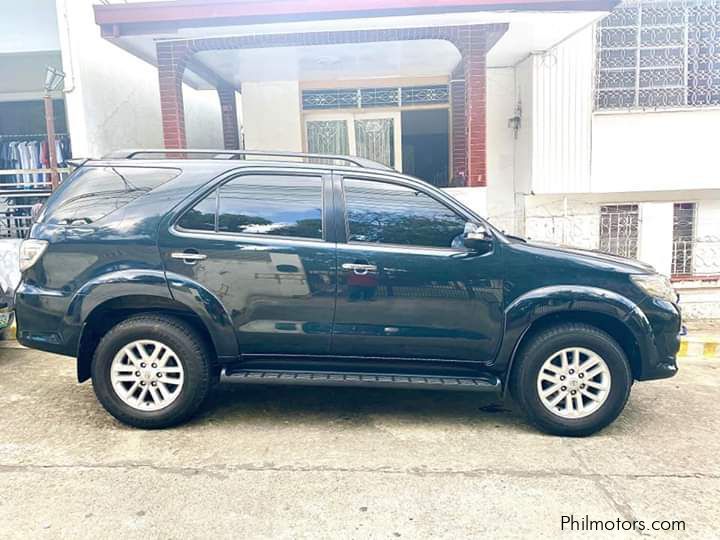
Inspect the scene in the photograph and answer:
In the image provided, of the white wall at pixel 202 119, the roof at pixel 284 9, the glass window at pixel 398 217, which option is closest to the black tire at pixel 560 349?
the glass window at pixel 398 217

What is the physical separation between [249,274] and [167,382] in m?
0.97

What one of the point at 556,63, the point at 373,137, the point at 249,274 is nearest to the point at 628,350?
the point at 249,274

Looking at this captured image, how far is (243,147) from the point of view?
11.6 meters

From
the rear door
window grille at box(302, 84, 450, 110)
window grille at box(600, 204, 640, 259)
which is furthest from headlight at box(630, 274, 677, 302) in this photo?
window grille at box(302, 84, 450, 110)

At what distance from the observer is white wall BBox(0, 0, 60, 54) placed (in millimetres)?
8812

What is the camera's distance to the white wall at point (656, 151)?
329 inches

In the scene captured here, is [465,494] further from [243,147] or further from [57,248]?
[243,147]

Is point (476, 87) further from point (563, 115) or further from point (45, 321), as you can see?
point (45, 321)

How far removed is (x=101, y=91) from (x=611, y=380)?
786 cm

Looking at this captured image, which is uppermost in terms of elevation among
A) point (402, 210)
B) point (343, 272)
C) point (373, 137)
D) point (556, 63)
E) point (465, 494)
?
point (556, 63)

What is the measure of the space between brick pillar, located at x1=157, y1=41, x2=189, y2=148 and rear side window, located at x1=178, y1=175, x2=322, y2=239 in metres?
4.07

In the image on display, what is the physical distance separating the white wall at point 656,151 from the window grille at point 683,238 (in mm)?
480

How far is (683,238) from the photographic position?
349 inches

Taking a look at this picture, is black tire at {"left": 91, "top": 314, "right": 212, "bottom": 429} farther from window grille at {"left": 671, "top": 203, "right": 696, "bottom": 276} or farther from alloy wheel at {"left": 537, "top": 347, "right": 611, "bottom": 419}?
window grille at {"left": 671, "top": 203, "right": 696, "bottom": 276}
